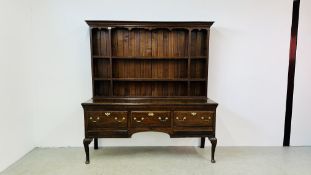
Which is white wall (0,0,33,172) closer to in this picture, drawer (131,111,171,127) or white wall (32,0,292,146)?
white wall (32,0,292,146)

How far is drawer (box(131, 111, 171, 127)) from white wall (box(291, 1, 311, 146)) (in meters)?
2.07

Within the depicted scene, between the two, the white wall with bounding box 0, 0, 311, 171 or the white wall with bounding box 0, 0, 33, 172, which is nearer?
the white wall with bounding box 0, 0, 33, 172

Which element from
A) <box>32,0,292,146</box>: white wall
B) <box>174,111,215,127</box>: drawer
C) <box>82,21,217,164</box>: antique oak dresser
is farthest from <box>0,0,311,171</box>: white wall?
<box>174,111,215,127</box>: drawer

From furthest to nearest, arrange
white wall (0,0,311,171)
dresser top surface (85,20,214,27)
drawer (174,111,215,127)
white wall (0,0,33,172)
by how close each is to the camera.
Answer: white wall (0,0,311,171), dresser top surface (85,20,214,27), drawer (174,111,215,127), white wall (0,0,33,172)

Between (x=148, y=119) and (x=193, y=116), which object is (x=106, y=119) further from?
(x=193, y=116)

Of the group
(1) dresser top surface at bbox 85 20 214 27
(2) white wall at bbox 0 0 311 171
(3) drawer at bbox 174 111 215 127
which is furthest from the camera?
(2) white wall at bbox 0 0 311 171

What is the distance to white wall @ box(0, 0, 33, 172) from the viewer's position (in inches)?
96.1

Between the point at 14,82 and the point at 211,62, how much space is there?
271cm

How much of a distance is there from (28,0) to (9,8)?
43 cm

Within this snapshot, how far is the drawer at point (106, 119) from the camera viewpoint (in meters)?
2.52

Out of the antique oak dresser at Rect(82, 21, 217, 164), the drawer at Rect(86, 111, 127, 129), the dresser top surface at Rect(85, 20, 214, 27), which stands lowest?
the drawer at Rect(86, 111, 127, 129)

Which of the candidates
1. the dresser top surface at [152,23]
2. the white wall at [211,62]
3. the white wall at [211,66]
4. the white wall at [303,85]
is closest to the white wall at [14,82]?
the white wall at [211,66]

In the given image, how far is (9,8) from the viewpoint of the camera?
252 cm

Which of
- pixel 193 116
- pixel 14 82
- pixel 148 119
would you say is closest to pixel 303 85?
pixel 193 116
